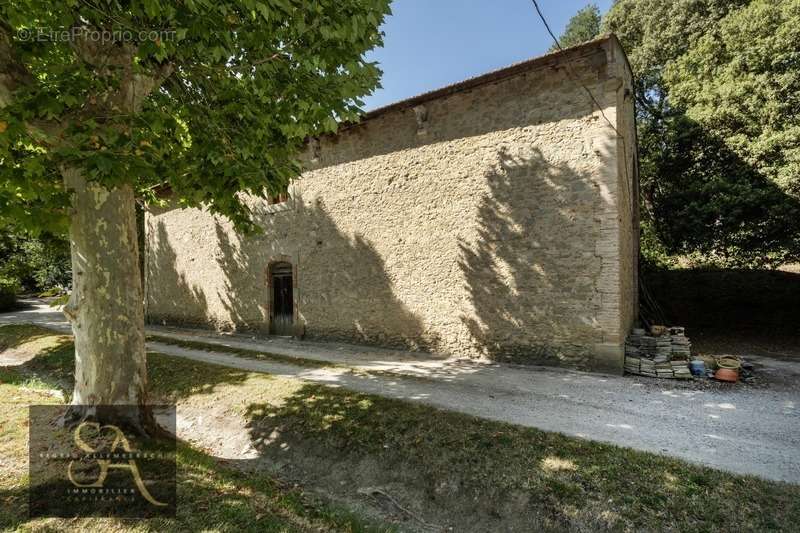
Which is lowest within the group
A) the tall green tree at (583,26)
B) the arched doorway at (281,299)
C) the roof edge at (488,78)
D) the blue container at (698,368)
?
the blue container at (698,368)

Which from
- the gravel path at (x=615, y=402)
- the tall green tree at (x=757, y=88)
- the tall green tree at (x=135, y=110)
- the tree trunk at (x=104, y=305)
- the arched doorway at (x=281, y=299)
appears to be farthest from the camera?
the arched doorway at (x=281, y=299)

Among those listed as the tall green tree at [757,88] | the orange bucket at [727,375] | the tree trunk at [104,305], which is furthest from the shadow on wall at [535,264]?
the tall green tree at [757,88]

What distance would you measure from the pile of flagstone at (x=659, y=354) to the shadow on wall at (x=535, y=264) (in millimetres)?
912

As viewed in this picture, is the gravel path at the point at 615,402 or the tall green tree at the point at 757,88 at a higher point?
the tall green tree at the point at 757,88

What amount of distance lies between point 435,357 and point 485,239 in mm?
2988

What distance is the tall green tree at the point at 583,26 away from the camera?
22.7 m

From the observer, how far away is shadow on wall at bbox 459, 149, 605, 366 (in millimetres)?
7227

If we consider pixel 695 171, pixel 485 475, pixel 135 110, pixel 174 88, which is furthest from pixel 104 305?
pixel 695 171

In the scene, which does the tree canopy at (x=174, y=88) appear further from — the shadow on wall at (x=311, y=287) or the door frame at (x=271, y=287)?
the door frame at (x=271, y=287)

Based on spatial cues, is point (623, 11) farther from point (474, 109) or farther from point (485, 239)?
point (485, 239)

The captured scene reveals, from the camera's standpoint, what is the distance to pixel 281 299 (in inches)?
472

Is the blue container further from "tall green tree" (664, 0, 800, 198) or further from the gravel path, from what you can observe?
"tall green tree" (664, 0, 800, 198)

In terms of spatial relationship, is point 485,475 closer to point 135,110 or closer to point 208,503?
point 208,503

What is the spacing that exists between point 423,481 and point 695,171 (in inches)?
573
